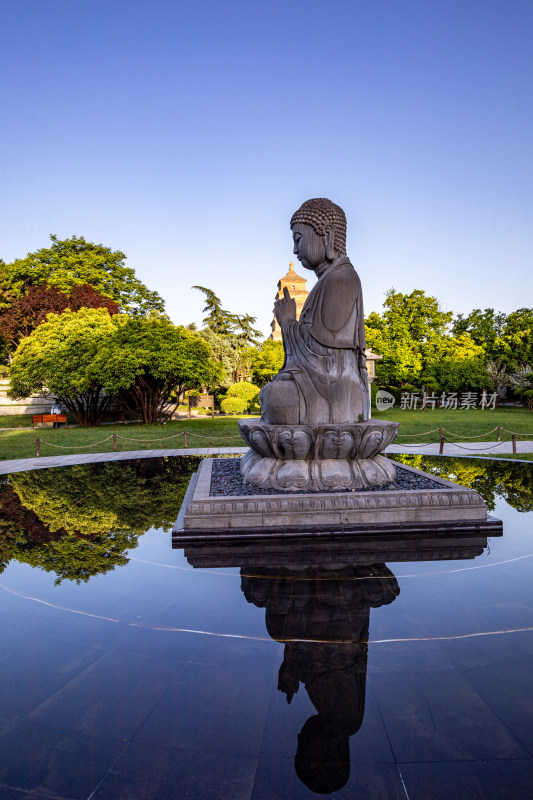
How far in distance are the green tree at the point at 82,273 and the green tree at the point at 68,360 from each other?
1183cm

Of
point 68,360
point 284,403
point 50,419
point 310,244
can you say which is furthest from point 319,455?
point 50,419

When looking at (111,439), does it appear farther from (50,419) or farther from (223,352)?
(223,352)

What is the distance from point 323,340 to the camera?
5.98 metres

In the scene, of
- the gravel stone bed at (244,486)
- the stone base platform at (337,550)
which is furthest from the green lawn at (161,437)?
the stone base platform at (337,550)

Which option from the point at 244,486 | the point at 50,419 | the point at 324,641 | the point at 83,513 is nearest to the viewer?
the point at 324,641

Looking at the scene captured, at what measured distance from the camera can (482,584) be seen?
3893mm

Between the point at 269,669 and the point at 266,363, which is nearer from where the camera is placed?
the point at 269,669

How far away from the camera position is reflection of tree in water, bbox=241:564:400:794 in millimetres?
2045

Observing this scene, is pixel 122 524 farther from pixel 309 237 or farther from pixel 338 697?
pixel 309 237

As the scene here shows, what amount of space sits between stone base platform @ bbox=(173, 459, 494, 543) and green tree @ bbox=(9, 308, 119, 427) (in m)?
14.6

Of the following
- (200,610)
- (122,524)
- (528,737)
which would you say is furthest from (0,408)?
(528,737)

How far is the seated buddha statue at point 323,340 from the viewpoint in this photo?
589cm

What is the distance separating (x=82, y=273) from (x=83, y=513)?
31.1m

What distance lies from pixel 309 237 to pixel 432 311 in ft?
102
